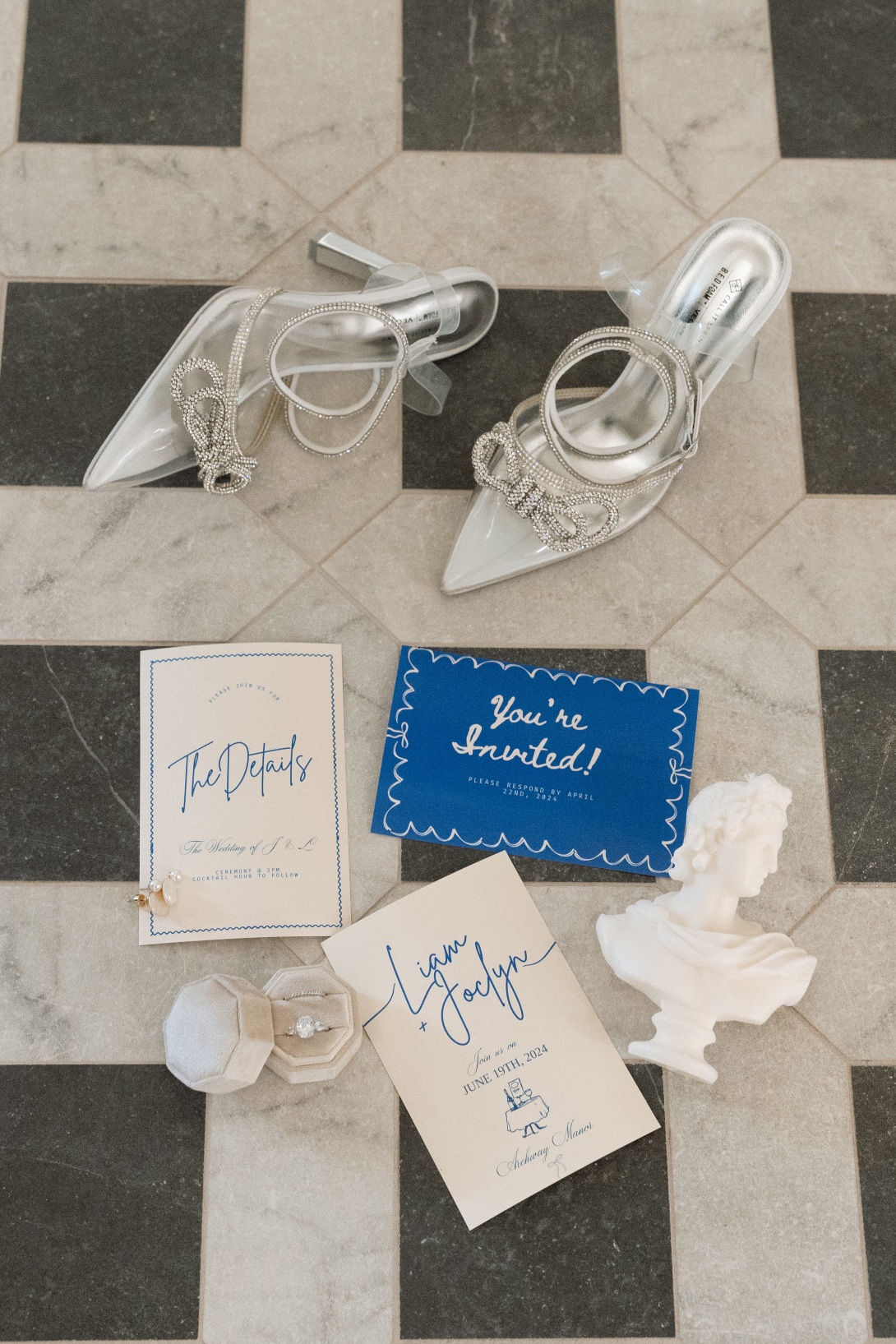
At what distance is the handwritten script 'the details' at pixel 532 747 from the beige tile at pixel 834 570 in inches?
7.5

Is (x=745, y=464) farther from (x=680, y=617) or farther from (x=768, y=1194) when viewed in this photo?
(x=768, y=1194)

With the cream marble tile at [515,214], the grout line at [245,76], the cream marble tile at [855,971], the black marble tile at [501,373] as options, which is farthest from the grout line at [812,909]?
the grout line at [245,76]

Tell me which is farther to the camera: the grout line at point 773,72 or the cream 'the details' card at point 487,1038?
the grout line at point 773,72

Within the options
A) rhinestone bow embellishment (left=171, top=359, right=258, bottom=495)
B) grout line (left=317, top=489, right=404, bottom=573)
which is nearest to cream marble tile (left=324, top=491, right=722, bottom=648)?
grout line (left=317, top=489, right=404, bottom=573)

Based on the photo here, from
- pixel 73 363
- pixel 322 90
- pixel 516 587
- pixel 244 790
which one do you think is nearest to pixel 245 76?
pixel 322 90

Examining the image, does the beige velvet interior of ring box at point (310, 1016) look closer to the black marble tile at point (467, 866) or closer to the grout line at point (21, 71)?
the black marble tile at point (467, 866)

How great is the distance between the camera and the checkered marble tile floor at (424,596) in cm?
70

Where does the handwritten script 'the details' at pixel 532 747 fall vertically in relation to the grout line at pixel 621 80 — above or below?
below

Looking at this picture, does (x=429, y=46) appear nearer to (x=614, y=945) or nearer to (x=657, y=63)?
(x=657, y=63)

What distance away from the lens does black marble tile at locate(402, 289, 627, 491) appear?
0.79m

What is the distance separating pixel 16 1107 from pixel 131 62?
2.85ft

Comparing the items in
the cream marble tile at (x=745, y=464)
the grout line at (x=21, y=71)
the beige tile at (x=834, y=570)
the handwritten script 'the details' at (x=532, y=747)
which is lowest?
the handwritten script 'the details' at (x=532, y=747)

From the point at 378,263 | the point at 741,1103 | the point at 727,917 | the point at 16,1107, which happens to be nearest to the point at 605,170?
the point at 378,263

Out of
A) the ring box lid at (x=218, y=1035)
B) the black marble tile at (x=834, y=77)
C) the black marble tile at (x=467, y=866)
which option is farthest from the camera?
the black marble tile at (x=834, y=77)
